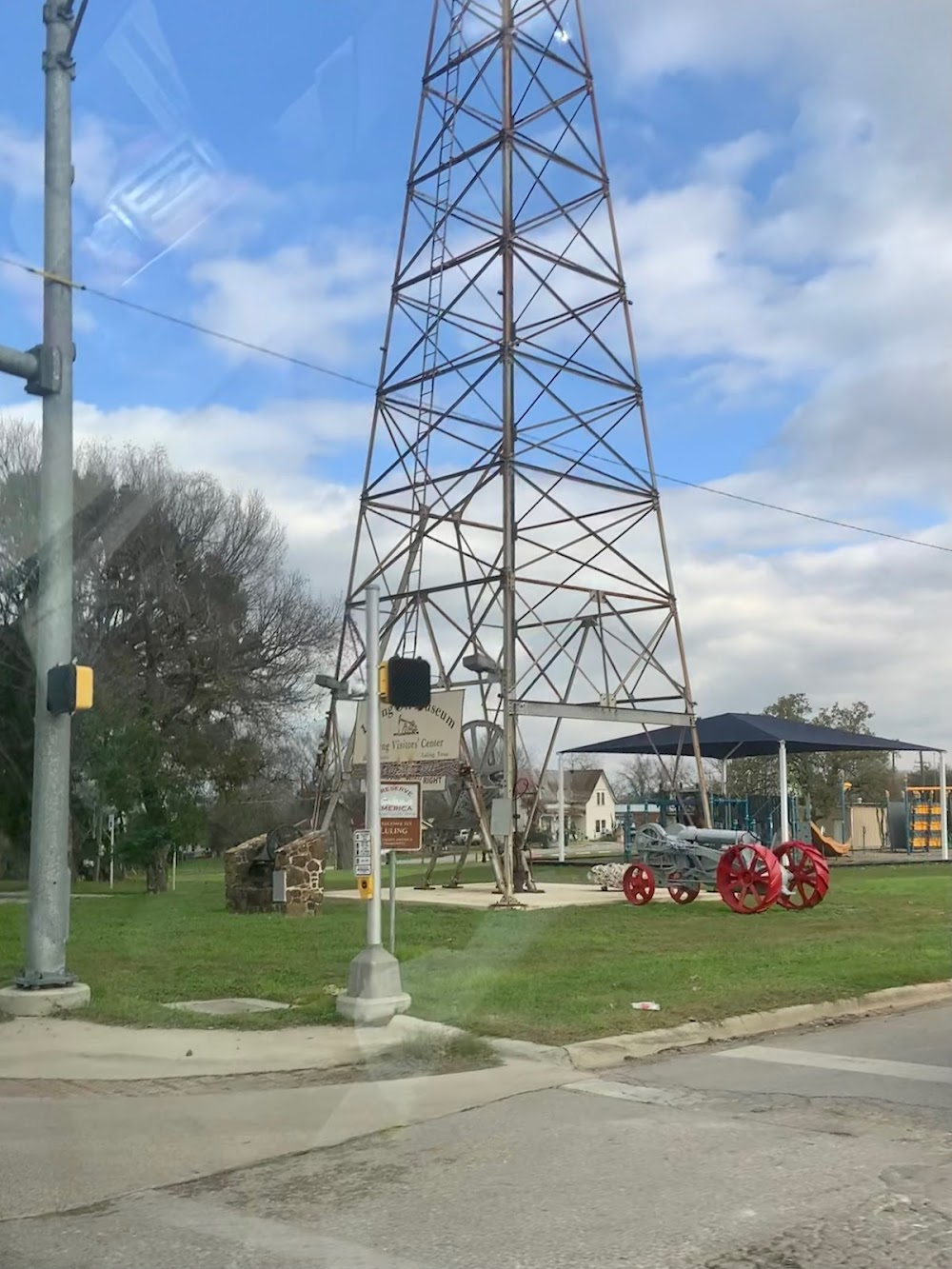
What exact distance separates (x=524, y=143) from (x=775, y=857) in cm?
1422

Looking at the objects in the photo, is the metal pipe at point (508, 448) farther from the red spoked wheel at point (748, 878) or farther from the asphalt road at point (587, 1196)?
the asphalt road at point (587, 1196)

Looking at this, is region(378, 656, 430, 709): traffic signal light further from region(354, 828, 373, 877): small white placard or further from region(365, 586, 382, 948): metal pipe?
region(354, 828, 373, 877): small white placard

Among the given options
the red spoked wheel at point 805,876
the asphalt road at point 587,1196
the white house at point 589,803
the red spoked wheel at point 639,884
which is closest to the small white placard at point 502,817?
the red spoked wheel at point 639,884

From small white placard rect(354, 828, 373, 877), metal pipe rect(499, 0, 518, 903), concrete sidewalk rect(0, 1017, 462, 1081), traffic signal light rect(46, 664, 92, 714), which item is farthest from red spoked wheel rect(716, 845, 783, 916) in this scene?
traffic signal light rect(46, 664, 92, 714)

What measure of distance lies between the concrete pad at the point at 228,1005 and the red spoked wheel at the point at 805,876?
1113cm

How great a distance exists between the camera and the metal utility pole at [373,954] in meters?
10.3

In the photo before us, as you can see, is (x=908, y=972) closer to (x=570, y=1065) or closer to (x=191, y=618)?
(x=570, y=1065)

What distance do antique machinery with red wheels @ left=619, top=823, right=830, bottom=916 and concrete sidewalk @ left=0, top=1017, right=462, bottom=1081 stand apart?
11237 millimetres

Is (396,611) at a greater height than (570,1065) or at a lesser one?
greater

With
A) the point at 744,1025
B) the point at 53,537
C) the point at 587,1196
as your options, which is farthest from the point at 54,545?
the point at 587,1196

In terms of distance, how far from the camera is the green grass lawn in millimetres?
10875

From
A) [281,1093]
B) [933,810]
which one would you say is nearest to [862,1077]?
[281,1093]

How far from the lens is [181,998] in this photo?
39.0 feet

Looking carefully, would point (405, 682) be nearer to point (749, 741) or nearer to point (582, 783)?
point (749, 741)
